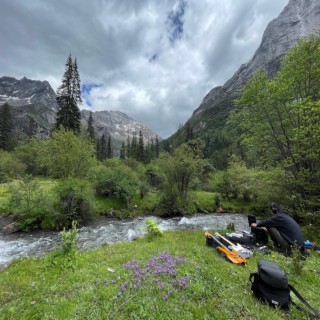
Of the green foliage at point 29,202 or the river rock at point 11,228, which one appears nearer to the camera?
the river rock at point 11,228

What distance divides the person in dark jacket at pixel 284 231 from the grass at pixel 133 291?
803 mm

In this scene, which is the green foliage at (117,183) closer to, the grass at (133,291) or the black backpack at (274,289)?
the grass at (133,291)

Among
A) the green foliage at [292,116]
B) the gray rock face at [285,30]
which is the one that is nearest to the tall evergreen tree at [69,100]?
the green foliage at [292,116]

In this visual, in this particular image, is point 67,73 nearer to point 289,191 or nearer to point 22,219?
point 22,219

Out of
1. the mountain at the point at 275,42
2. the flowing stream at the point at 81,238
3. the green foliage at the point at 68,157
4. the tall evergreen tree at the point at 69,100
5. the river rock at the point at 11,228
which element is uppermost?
the mountain at the point at 275,42

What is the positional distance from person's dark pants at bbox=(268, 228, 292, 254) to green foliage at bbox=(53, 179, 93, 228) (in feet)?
52.2

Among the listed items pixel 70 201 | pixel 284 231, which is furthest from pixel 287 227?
pixel 70 201

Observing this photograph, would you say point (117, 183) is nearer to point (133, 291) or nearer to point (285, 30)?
point (133, 291)

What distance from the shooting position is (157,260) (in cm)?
650

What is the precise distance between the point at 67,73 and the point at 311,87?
38320 mm

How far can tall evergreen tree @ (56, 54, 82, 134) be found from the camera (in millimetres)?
33759

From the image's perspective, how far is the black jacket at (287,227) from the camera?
7454mm

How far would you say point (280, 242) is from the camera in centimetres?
785

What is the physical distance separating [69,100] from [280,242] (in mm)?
37669
